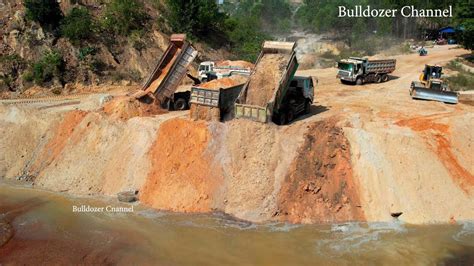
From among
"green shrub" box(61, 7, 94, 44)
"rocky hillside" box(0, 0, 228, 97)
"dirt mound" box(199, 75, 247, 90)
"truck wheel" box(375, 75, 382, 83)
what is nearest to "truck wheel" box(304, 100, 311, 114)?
"dirt mound" box(199, 75, 247, 90)

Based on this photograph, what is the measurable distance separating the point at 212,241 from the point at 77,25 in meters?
26.3

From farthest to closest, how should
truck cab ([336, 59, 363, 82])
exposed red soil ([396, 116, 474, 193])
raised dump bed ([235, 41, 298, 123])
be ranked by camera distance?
truck cab ([336, 59, 363, 82]) → raised dump bed ([235, 41, 298, 123]) → exposed red soil ([396, 116, 474, 193])

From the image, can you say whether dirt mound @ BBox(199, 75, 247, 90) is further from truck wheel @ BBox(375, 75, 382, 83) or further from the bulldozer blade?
truck wheel @ BBox(375, 75, 382, 83)

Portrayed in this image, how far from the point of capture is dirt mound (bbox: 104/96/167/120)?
22703 millimetres

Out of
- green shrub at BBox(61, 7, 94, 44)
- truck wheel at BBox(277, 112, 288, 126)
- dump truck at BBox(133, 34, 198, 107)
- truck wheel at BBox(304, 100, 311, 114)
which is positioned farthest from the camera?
green shrub at BBox(61, 7, 94, 44)

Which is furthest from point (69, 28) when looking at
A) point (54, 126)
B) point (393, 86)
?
point (393, 86)

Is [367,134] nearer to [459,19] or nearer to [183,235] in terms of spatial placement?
[183,235]

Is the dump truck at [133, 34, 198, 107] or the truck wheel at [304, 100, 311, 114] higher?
the dump truck at [133, 34, 198, 107]

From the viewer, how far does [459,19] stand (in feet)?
136

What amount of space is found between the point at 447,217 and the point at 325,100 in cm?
1162

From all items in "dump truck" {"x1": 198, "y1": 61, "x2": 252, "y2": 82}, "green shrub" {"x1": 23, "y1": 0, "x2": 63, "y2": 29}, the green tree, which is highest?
"green shrub" {"x1": 23, "y1": 0, "x2": 63, "y2": 29}

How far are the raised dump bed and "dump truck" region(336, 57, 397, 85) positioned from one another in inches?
445

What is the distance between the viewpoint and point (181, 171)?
18.8 m

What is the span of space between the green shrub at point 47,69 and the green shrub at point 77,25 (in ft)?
8.55
